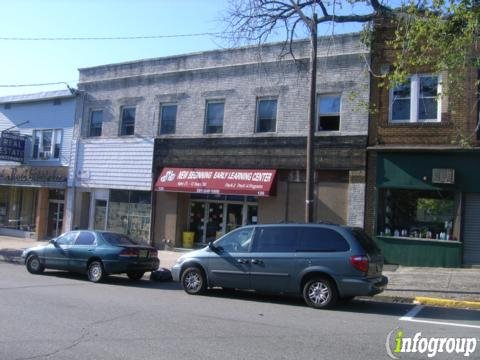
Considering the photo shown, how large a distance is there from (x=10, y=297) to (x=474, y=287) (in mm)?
10670

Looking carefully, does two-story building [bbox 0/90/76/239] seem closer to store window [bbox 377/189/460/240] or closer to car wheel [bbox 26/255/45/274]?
car wheel [bbox 26/255/45/274]

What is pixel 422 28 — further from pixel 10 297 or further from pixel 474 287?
pixel 10 297

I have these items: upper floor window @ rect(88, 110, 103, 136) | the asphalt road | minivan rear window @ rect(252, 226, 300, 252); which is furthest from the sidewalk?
upper floor window @ rect(88, 110, 103, 136)

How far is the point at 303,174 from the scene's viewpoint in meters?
19.3

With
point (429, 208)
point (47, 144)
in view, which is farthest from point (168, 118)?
point (429, 208)

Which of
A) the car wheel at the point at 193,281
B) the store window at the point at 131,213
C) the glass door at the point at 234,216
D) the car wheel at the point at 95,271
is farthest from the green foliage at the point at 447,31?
the store window at the point at 131,213

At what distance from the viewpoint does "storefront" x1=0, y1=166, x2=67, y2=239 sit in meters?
26.2

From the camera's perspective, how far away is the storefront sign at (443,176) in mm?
16734

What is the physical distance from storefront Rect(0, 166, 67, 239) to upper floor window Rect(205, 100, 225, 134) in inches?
325

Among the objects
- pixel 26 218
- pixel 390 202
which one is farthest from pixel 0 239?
pixel 390 202

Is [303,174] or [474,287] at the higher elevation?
[303,174]

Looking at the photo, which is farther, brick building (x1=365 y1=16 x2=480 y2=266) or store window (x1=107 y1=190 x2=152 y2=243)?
store window (x1=107 y1=190 x2=152 y2=243)

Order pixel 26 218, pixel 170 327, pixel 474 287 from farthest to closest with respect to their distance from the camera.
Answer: pixel 26 218
pixel 474 287
pixel 170 327

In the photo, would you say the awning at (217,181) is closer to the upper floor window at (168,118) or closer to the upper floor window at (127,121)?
the upper floor window at (168,118)
